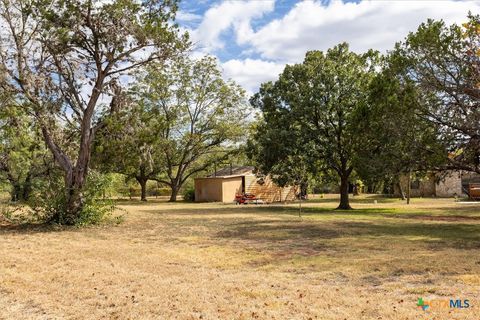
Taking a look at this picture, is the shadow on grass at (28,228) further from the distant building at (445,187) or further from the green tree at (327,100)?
the distant building at (445,187)

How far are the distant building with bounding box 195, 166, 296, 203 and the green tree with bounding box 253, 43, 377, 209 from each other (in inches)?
576

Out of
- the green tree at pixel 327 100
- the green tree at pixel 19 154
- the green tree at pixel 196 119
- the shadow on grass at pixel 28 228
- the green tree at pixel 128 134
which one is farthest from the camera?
the green tree at pixel 196 119

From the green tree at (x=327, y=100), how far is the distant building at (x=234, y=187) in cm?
1464

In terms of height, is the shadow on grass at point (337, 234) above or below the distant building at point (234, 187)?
below

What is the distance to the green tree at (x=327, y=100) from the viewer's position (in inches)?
1065

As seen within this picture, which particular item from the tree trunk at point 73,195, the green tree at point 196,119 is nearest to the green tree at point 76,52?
the tree trunk at point 73,195

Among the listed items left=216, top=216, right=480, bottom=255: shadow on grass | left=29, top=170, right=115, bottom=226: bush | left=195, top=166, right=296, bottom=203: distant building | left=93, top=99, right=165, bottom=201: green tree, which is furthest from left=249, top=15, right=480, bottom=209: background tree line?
left=195, top=166, right=296, bottom=203: distant building

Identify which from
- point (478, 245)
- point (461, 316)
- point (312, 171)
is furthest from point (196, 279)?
point (312, 171)

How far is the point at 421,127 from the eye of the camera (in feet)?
56.6

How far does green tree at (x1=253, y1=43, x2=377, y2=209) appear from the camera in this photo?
2705 cm

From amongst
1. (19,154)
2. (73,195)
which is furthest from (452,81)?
(19,154)

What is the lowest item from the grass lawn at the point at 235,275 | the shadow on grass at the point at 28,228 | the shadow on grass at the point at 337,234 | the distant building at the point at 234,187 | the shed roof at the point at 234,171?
the shadow on grass at the point at 337,234

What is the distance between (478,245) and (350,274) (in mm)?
5940

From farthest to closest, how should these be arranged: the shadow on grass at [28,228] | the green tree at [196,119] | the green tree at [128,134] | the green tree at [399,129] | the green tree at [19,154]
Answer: the green tree at [196,119]
the green tree at [399,129]
the green tree at [19,154]
the green tree at [128,134]
the shadow on grass at [28,228]
